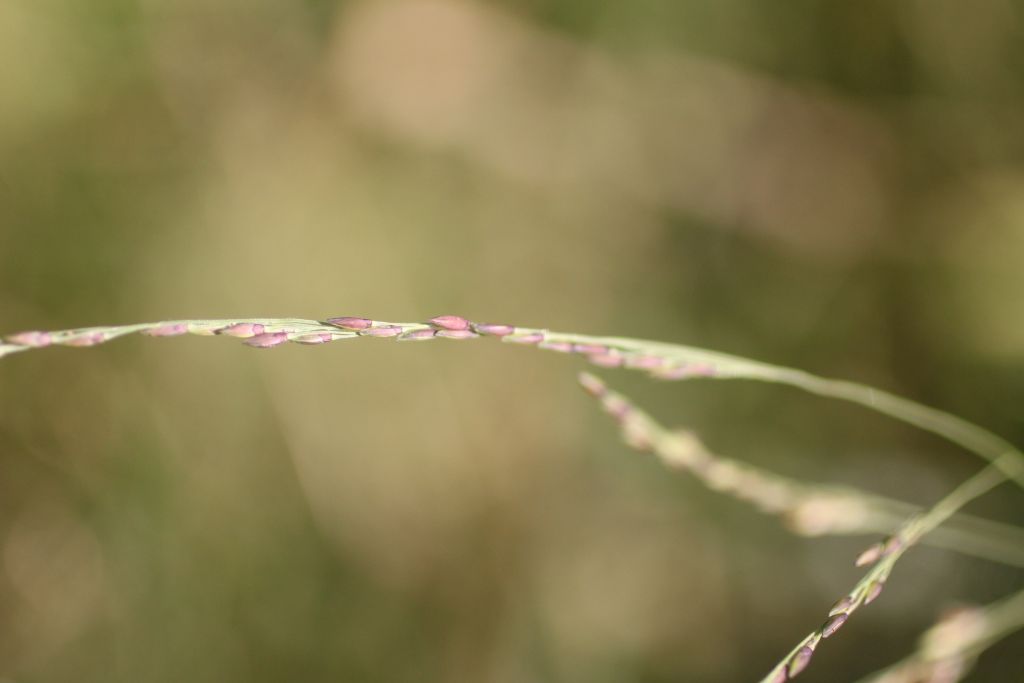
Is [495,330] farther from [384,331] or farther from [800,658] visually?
[800,658]

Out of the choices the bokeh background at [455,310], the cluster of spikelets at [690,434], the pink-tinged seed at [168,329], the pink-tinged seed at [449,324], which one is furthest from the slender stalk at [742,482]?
the bokeh background at [455,310]

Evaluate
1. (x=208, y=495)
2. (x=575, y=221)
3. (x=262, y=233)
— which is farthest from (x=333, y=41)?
(x=208, y=495)

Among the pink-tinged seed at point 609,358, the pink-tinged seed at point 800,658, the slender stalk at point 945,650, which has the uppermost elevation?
the pink-tinged seed at point 609,358

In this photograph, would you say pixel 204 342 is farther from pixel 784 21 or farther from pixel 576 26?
pixel 784 21

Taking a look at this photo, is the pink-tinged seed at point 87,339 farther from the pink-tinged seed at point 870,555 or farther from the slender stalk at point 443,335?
the pink-tinged seed at point 870,555

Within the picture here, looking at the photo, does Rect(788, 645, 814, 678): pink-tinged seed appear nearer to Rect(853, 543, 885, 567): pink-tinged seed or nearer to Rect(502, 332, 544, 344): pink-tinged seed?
Rect(853, 543, 885, 567): pink-tinged seed

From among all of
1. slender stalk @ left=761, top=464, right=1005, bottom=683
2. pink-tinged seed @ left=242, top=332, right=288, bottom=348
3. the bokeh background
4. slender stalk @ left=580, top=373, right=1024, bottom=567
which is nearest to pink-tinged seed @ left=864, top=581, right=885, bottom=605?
slender stalk @ left=761, top=464, right=1005, bottom=683
